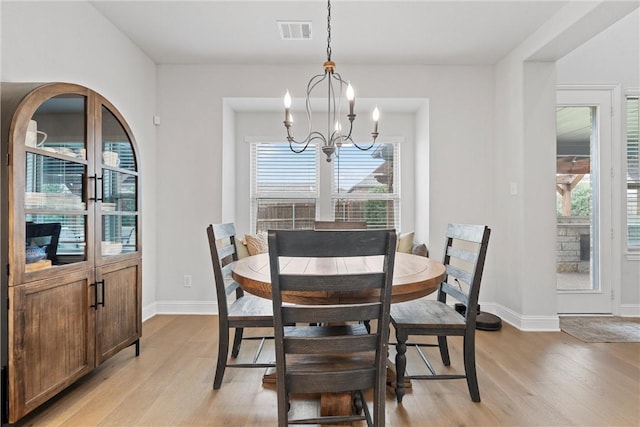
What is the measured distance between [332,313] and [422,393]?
1116 mm

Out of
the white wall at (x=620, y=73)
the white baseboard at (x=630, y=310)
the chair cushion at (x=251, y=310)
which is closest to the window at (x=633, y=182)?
the white wall at (x=620, y=73)

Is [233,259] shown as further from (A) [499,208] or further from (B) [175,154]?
(A) [499,208]

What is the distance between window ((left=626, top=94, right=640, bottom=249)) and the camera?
3.63 meters

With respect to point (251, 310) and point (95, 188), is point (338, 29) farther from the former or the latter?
point (251, 310)

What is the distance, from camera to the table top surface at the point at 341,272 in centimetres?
144

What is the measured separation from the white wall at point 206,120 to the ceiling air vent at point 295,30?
56cm

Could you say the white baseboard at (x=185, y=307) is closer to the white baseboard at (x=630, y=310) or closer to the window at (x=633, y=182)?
the white baseboard at (x=630, y=310)

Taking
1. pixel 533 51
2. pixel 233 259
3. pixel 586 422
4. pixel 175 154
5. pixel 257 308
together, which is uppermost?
pixel 533 51

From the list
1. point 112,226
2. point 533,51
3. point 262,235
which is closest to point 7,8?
point 112,226

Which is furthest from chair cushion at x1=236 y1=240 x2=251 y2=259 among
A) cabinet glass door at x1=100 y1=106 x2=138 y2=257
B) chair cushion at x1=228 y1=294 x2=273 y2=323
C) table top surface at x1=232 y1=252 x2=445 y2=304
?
table top surface at x1=232 y1=252 x2=445 y2=304

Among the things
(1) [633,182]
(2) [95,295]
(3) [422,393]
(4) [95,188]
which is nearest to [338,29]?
(4) [95,188]

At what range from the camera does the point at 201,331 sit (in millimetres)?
3113

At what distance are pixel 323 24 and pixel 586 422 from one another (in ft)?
10.2

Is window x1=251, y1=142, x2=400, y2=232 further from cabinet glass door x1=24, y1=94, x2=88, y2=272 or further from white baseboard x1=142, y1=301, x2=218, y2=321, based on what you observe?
cabinet glass door x1=24, y1=94, x2=88, y2=272
